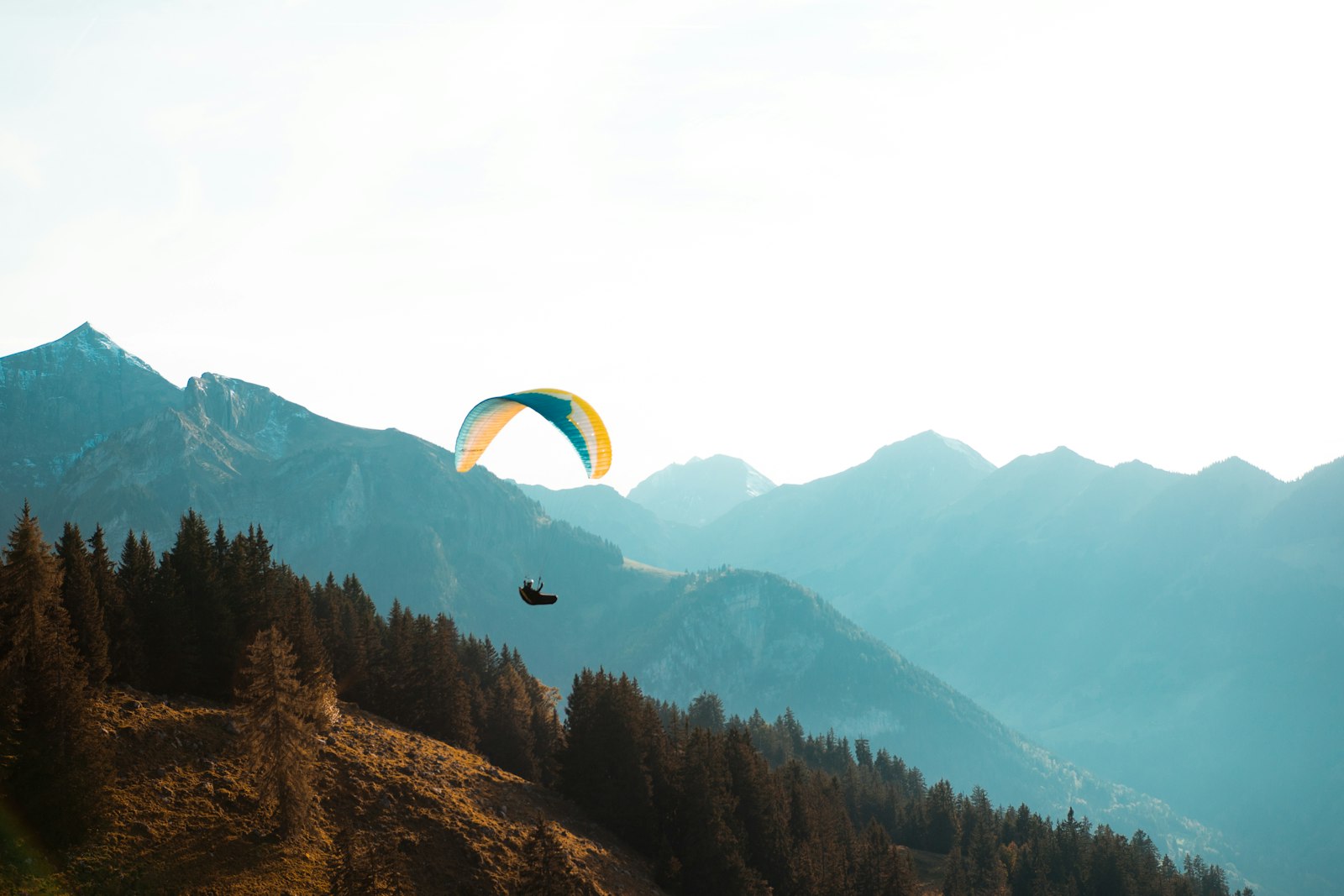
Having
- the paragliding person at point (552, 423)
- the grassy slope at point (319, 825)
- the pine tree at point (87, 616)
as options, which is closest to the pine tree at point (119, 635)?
the pine tree at point (87, 616)

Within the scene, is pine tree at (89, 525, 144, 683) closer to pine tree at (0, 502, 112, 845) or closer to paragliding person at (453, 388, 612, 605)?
pine tree at (0, 502, 112, 845)

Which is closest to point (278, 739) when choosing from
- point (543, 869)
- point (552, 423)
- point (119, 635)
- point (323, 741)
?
point (323, 741)

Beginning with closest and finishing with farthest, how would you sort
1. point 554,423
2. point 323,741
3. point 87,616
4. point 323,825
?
point 323,825
point 87,616
point 554,423
point 323,741

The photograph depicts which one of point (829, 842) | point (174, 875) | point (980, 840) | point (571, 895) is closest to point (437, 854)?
point (571, 895)

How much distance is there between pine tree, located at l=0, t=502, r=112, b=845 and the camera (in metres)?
38.7

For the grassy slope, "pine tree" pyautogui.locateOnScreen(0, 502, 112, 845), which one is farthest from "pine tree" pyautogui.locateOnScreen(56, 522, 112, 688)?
"pine tree" pyautogui.locateOnScreen(0, 502, 112, 845)

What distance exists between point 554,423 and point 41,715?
2840cm

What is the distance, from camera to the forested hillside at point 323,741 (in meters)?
40.4

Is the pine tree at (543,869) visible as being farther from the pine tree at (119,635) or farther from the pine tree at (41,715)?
the pine tree at (119,635)

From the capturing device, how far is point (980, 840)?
4299 inches

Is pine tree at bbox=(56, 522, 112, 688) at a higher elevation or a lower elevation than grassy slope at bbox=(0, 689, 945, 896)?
higher

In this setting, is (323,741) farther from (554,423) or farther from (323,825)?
(554,423)

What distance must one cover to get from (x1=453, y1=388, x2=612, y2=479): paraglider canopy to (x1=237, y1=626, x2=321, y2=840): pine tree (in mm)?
14695

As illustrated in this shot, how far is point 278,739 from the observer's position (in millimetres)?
46312
